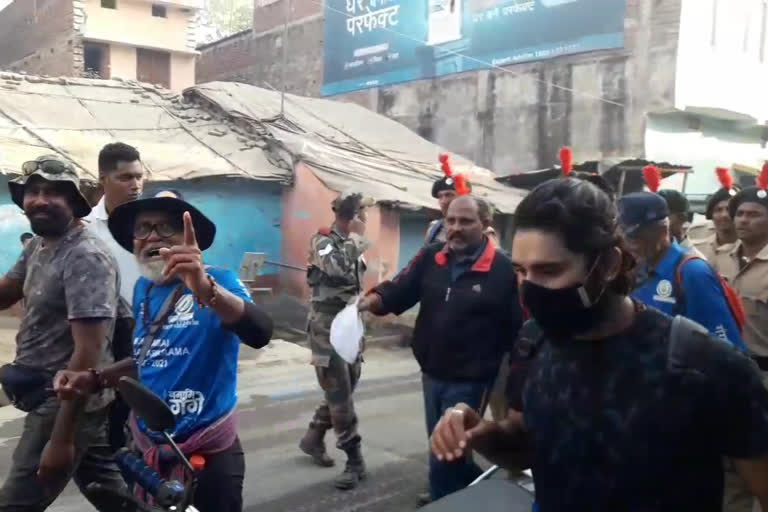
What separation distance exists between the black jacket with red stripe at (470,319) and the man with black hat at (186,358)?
136 cm

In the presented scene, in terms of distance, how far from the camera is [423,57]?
19.8 m

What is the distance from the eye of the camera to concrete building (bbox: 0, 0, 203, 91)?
23.0m

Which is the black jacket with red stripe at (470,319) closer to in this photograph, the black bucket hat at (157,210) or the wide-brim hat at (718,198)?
the black bucket hat at (157,210)

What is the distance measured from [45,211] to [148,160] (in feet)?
28.0

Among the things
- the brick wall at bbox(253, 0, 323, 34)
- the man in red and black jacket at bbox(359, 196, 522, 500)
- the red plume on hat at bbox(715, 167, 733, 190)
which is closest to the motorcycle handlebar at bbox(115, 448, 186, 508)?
the man in red and black jacket at bbox(359, 196, 522, 500)

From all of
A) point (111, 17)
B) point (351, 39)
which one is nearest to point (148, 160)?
point (351, 39)

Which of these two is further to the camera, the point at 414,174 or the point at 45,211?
the point at 414,174

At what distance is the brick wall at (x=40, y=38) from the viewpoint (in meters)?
22.9

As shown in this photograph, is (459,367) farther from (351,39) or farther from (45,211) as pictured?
(351,39)

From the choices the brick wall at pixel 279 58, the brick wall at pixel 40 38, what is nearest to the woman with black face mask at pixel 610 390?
the brick wall at pixel 279 58

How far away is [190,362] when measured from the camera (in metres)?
2.45

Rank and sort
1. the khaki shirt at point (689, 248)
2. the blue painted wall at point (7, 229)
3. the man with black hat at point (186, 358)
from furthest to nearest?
1. the blue painted wall at point (7, 229)
2. the khaki shirt at point (689, 248)
3. the man with black hat at point (186, 358)

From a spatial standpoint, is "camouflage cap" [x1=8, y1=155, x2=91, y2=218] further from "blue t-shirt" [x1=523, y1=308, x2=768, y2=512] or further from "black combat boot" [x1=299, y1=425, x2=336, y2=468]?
"black combat boot" [x1=299, y1=425, x2=336, y2=468]

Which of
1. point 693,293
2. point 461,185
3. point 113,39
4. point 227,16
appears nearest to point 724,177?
point 461,185
